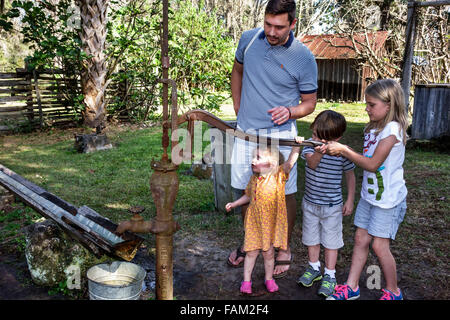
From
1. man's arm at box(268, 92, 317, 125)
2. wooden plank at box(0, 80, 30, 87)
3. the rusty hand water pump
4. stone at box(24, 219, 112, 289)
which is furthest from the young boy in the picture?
wooden plank at box(0, 80, 30, 87)

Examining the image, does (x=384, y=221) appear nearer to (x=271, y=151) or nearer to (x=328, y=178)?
(x=328, y=178)

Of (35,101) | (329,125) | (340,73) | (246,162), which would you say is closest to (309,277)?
(246,162)

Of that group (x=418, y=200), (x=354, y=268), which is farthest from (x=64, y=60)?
(x=354, y=268)

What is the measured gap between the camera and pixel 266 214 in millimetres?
2662

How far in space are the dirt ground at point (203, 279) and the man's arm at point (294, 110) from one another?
47.6 inches

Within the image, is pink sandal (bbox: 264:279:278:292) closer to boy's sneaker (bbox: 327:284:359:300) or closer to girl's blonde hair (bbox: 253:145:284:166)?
boy's sneaker (bbox: 327:284:359:300)

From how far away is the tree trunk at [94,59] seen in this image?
8.76 metres

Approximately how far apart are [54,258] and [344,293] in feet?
6.61

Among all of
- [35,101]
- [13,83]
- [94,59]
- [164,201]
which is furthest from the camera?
[35,101]

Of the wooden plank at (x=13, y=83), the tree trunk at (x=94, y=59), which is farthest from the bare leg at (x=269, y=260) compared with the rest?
the wooden plank at (x=13, y=83)

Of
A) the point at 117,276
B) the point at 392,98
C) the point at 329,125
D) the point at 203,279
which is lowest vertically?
the point at 203,279

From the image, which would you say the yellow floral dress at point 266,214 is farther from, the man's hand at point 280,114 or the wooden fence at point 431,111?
the wooden fence at point 431,111

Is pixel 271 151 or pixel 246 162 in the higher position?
pixel 271 151

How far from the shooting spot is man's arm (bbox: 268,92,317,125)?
2.60 m
